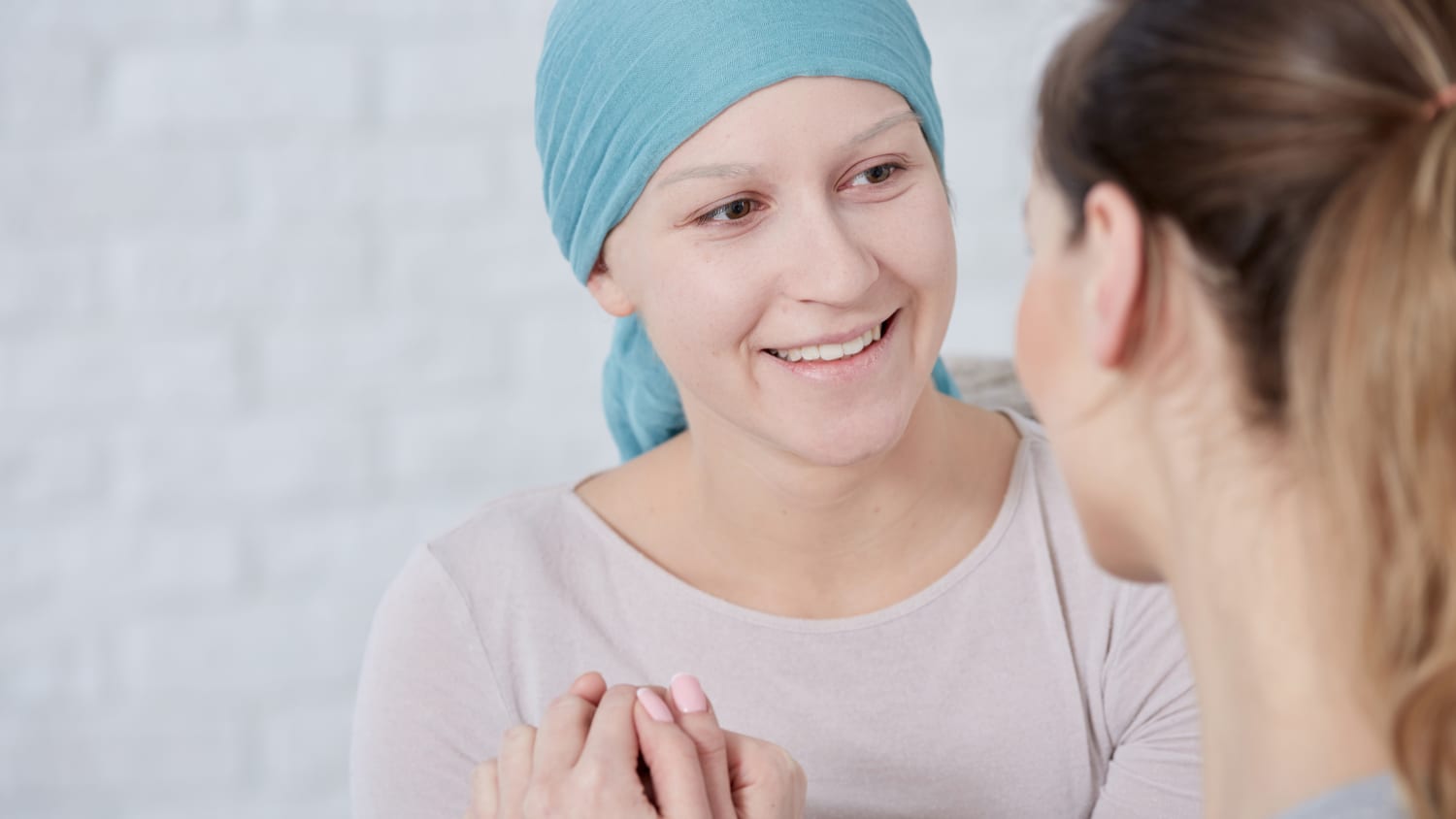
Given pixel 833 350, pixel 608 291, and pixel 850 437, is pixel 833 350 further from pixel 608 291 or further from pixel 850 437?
pixel 608 291

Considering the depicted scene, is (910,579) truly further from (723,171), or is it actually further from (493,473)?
(493,473)

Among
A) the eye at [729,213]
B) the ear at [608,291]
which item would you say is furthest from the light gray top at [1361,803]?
the ear at [608,291]

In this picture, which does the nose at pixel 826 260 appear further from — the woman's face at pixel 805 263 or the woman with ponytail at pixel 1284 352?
the woman with ponytail at pixel 1284 352

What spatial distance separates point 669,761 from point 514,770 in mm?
131

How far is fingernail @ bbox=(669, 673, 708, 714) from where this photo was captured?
3.88ft

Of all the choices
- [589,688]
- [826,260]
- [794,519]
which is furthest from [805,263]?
[589,688]

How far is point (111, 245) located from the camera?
7.32 feet

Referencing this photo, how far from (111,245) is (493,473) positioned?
68cm

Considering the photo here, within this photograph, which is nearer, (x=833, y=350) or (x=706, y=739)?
(x=706, y=739)

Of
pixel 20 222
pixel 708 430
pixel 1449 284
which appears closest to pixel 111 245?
pixel 20 222

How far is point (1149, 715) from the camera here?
150 cm

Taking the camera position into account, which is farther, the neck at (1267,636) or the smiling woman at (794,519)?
the smiling woman at (794,519)

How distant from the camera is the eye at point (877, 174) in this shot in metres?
1.41

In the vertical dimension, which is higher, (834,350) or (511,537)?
(834,350)
